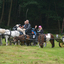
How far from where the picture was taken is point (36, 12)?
1377 inches

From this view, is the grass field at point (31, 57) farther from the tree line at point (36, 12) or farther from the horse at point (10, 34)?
the tree line at point (36, 12)

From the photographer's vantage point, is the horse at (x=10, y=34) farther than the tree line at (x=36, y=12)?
No

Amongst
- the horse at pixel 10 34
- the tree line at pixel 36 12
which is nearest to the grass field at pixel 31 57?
the horse at pixel 10 34

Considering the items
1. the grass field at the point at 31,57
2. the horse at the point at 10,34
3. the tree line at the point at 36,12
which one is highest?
the tree line at the point at 36,12

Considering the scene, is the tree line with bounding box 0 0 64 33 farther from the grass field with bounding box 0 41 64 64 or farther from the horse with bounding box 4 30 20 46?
the grass field with bounding box 0 41 64 64

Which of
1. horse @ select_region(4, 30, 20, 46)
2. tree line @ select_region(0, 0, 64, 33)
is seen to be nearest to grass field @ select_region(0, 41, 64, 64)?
horse @ select_region(4, 30, 20, 46)

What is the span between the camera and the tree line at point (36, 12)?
107 feet

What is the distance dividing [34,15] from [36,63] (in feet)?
92.3

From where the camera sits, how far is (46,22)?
3628 centimetres

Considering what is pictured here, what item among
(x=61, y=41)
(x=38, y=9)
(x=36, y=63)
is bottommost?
(x=36, y=63)

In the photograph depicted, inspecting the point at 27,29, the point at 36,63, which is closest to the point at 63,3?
the point at 27,29

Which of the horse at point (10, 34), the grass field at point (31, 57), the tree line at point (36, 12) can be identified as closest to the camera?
the grass field at point (31, 57)

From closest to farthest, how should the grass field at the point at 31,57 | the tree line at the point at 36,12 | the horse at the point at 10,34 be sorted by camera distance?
the grass field at the point at 31,57 < the horse at the point at 10,34 < the tree line at the point at 36,12

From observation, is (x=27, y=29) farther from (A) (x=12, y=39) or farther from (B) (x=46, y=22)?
(B) (x=46, y=22)
